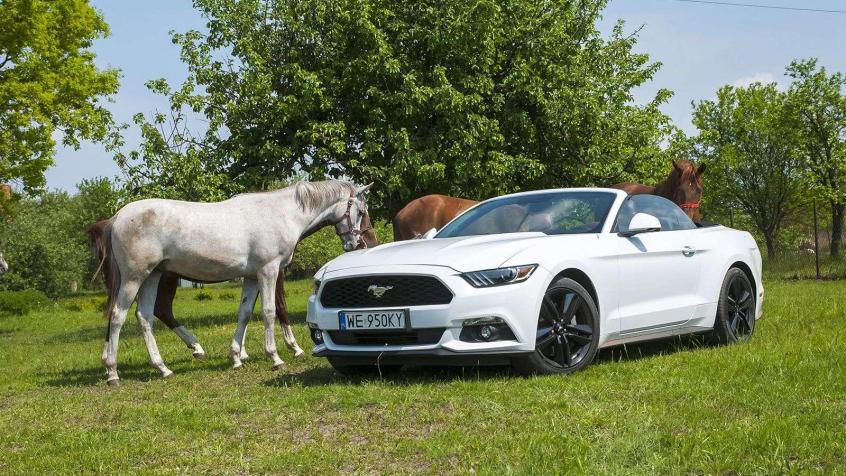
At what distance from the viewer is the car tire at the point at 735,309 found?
8656mm

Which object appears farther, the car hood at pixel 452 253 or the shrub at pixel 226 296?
the shrub at pixel 226 296

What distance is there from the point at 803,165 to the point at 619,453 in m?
44.9

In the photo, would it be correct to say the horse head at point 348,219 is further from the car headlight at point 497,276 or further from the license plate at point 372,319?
the car headlight at point 497,276

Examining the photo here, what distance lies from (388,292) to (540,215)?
5.99ft

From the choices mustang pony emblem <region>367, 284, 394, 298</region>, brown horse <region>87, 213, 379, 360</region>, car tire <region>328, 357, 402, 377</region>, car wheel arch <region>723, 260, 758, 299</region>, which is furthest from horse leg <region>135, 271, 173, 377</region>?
car wheel arch <region>723, 260, 758, 299</region>

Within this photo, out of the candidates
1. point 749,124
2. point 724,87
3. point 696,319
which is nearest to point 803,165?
point 749,124

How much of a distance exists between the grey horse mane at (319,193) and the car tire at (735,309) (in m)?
4.27

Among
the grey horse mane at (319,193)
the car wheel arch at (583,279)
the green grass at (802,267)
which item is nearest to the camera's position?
the car wheel arch at (583,279)

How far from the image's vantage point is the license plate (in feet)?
22.9

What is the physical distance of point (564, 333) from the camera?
23.6ft

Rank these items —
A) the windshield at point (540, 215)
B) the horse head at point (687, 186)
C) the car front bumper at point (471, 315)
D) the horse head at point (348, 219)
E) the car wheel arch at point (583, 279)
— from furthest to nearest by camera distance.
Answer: the horse head at point (687, 186), the horse head at point (348, 219), the windshield at point (540, 215), the car wheel arch at point (583, 279), the car front bumper at point (471, 315)

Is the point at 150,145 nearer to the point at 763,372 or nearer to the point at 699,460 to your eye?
the point at 763,372

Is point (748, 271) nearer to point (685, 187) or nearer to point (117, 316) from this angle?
point (685, 187)

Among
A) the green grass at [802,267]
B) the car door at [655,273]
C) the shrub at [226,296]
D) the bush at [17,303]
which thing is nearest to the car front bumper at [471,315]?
the car door at [655,273]
